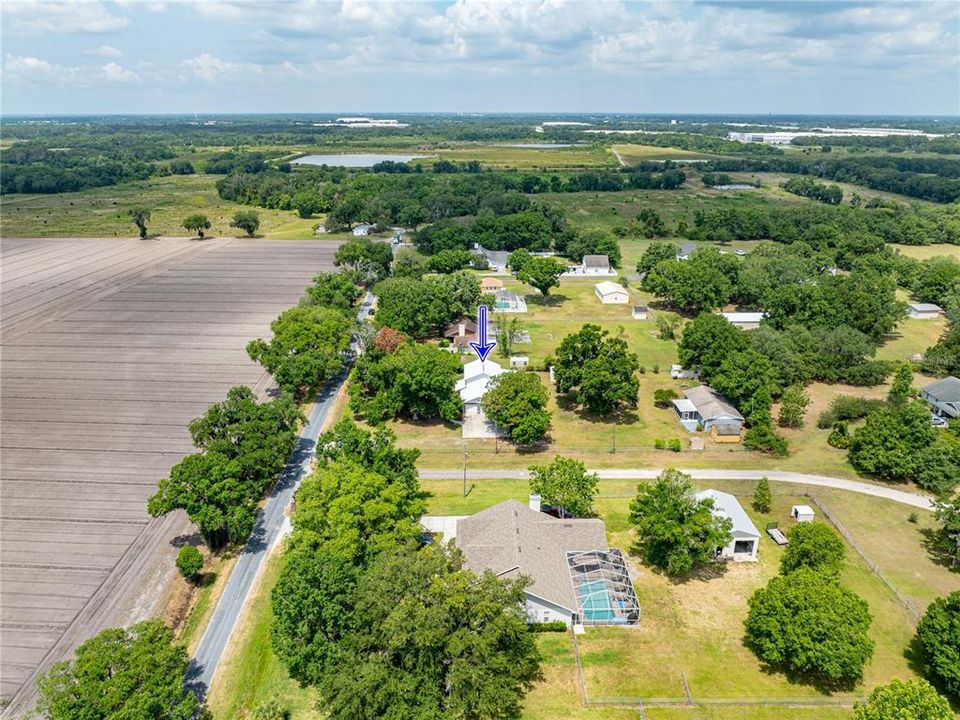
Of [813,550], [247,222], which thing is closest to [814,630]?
[813,550]

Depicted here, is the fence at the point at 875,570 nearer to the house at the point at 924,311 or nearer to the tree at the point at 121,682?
the tree at the point at 121,682

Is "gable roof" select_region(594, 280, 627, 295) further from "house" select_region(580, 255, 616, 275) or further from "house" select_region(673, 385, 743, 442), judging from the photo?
"house" select_region(673, 385, 743, 442)

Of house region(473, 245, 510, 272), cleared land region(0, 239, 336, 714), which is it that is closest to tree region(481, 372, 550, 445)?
cleared land region(0, 239, 336, 714)

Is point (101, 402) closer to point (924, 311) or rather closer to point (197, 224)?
point (197, 224)

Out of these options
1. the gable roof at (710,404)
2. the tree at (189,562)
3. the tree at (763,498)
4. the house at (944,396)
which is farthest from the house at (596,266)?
the tree at (189,562)

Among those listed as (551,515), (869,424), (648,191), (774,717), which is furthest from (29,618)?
(648,191)

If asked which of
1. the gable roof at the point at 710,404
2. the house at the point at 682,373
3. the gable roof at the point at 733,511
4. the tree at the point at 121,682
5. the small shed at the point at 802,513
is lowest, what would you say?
the small shed at the point at 802,513
